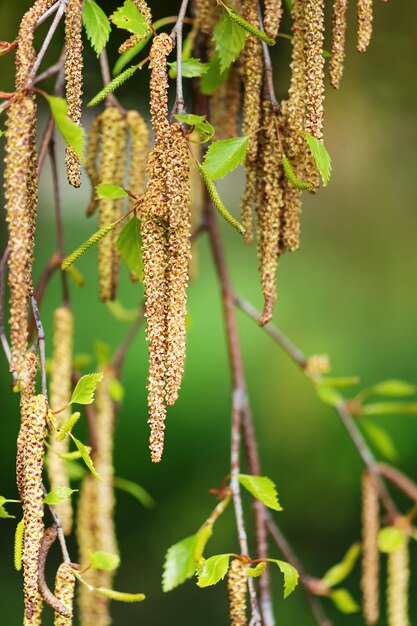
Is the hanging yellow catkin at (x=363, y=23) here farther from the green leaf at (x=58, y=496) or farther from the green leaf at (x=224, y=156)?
the green leaf at (x=58, y=496)

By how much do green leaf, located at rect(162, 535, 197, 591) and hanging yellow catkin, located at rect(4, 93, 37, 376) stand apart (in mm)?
245

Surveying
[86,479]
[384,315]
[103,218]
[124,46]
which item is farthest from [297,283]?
[124,46]

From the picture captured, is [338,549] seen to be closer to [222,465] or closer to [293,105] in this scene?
[222,465]

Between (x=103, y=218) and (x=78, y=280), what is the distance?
0.10m

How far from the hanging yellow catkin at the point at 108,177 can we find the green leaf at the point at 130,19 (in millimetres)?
A: 155

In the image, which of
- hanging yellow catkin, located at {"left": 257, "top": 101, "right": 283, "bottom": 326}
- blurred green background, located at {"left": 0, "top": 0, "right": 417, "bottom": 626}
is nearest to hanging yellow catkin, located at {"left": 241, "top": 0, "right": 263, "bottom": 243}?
hanging yellow catkin, located at {"left": 257, "top": 101, "right": 283, "bottom": 326}

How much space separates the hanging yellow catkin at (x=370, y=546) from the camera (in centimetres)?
83

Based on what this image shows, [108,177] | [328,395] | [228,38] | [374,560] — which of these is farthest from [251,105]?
[374,560]

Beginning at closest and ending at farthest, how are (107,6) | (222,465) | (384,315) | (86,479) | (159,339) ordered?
(159,339)
(86,479)
(107,6)
(222,465)
(384,315)

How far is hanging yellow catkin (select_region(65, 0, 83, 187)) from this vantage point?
43 cm

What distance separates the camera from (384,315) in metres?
1.97

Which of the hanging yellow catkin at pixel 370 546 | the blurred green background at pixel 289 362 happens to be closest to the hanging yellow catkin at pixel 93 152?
the hanging yellow catkin at pixel 370 546

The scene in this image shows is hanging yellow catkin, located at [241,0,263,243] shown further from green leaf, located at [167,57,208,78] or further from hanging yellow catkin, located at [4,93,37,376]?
hanging yellow catkin, located at [4,93,37,376]

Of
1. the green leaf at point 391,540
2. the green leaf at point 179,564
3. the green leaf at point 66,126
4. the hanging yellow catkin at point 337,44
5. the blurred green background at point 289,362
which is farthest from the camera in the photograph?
the blurred green background at point 289,362
